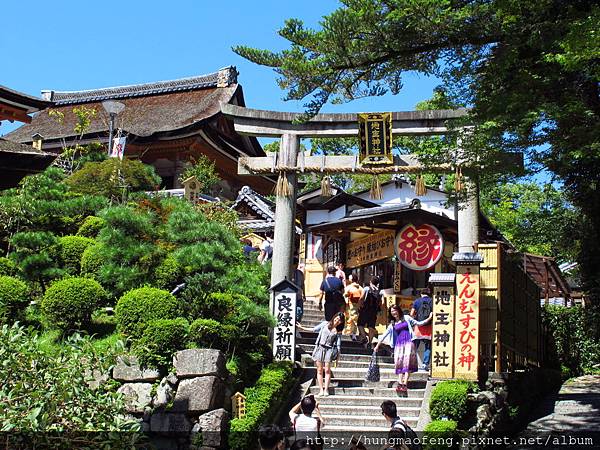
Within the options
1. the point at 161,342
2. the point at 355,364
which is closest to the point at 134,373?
the point at 161,342

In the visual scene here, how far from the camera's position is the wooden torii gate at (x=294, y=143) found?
1767cm

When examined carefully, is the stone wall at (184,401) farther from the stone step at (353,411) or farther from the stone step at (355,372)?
the stone step at (355,372)

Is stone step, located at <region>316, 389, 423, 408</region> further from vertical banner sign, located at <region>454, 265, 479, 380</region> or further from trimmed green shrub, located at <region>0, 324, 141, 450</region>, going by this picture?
trimmed green shrub, located at <region>0, 324, 141, 450</region>

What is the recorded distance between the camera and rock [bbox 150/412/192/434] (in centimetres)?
1248

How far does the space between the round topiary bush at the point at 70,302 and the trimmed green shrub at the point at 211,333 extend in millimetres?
2231

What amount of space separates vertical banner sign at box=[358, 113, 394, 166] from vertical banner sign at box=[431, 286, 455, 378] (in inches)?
204

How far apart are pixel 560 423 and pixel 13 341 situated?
9.82 meters

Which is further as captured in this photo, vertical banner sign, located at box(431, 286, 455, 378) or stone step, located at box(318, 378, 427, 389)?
stone step, located at box(318, 378, 427, 389)

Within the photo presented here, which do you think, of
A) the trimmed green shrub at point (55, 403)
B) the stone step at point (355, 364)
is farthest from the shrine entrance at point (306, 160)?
the trimmed green shrub at point (55, 403)

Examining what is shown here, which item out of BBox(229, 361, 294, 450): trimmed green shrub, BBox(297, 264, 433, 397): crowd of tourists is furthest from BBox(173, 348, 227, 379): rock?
BBox(297, 264, 433, 397): crowd of tourists

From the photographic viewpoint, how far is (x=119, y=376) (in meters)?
13.1

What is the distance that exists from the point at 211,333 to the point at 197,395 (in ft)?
4.15

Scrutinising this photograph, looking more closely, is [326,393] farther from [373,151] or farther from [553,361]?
[553,361]

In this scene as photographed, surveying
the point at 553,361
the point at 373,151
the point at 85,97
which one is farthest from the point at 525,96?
the point at 85,97
